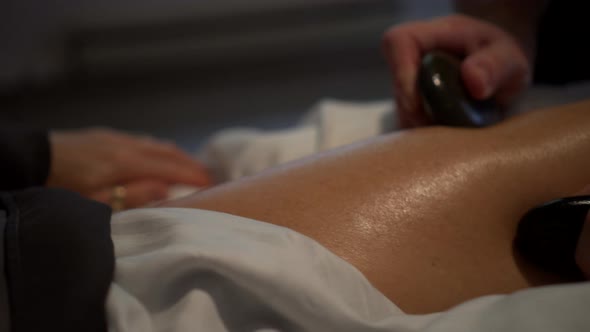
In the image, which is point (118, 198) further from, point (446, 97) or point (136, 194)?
point (446, 97)

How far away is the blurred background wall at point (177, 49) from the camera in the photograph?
73.0 inches

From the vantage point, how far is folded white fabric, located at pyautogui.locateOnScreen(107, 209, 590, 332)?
0.32 metres

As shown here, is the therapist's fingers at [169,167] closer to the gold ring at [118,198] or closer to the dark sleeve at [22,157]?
the gold ring at [118,198]

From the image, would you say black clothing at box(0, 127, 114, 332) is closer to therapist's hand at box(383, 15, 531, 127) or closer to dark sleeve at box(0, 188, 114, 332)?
dark sleeve at box(0, 188, 114, 332)

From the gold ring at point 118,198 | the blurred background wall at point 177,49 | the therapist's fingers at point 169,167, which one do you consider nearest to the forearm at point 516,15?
the therapist's fingers at point 169,167

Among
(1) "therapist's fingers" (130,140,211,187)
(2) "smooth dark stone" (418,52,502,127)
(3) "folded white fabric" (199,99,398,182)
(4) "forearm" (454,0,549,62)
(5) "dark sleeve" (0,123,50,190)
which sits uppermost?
(4) "forearm" (454,0,549,62)

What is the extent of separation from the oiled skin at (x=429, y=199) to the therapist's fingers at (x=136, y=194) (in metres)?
0.39

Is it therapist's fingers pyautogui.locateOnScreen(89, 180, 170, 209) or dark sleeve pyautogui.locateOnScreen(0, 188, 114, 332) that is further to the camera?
therapist's fingers pyautogui.locateOnScreen(89, 180, 170, 209)

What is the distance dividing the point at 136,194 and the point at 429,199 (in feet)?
1.75

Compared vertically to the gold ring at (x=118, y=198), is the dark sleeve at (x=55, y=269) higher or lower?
higher

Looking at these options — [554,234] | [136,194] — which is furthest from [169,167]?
[554,234]

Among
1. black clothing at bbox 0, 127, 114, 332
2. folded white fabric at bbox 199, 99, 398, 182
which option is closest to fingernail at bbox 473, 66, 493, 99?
folded white fabric at bbox 199, 99, 398, 182

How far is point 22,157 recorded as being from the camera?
716 millimetres

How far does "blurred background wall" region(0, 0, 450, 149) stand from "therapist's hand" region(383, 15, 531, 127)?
119cm
